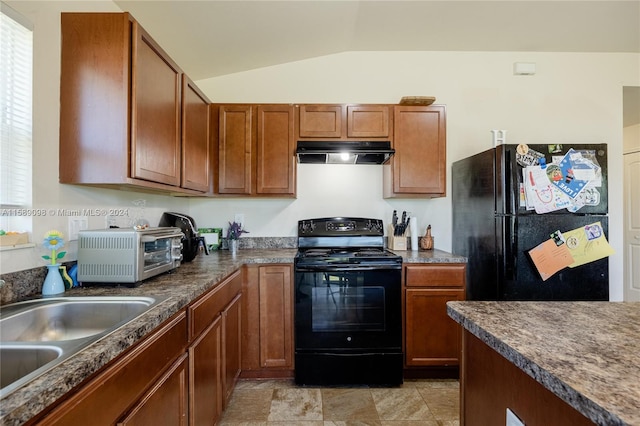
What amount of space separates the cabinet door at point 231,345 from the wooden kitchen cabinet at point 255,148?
0.93 meters

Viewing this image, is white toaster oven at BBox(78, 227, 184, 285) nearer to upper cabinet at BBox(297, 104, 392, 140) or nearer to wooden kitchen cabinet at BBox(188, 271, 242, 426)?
wooden kitchen cabinet at BBox(188, 271, 242, 426)

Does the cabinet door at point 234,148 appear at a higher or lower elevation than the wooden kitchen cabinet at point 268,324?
higher

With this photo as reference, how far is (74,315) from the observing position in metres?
1.17

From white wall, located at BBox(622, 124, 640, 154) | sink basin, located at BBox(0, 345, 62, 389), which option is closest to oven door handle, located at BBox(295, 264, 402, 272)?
sink basin, located at BBox(0, 345, 62, 389)

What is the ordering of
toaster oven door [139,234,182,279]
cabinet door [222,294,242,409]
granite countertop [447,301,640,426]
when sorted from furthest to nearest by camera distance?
cabinet door [222,294,242,409]
toaster oven door [139,234,182,279]
granite countertop [447,301,640,426]

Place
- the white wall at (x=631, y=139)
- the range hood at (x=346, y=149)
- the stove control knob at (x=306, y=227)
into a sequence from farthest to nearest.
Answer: the white wall at (x=631, y=139) → the stove control knob at (x=306, y=227) → the range hood at (x=346, y=149)

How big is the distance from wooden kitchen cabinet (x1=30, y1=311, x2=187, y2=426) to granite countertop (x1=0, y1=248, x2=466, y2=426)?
43 mm

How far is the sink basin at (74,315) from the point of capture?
1.10m

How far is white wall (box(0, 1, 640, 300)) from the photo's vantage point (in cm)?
278

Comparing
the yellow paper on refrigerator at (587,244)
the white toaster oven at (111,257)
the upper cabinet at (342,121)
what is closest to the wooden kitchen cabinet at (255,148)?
the upper cabinet at (342,121)

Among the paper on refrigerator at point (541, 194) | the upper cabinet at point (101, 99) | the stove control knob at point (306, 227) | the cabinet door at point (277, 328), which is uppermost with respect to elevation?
the upper cabinet at point (101, 99)

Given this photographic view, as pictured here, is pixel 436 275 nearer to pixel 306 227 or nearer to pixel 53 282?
pixel 306 227

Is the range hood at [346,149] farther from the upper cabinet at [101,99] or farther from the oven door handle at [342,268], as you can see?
the upper cabinet at [101,99]

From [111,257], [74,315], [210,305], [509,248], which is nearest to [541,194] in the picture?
[509,248]
